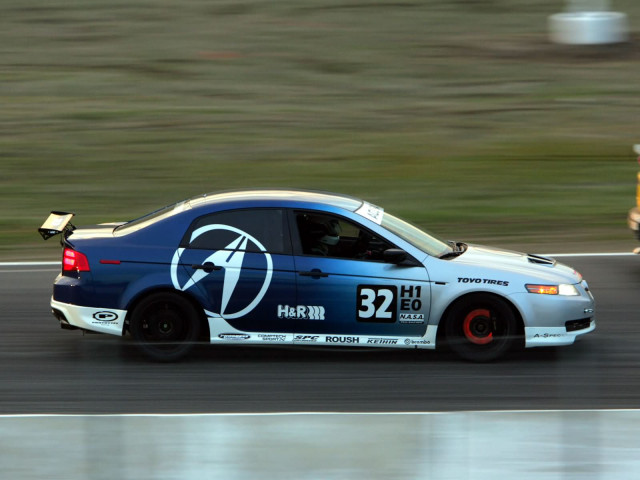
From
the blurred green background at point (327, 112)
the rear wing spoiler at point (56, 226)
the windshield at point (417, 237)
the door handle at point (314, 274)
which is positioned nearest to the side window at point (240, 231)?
the door handle at point (314, 274)

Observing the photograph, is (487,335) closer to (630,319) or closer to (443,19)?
(630,319)

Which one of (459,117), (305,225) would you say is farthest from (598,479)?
(459,117)

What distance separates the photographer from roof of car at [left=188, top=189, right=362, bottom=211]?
25.8 feet

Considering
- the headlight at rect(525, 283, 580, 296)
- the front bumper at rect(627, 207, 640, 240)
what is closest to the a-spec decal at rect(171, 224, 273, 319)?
the headlight at rect(525, 283, 580, 296)

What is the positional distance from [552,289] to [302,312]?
1978 millimetres

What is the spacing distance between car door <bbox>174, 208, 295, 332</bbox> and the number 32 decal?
21.2 inches

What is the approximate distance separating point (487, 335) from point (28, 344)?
3.88m

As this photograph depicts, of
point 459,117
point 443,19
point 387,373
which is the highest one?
point 443,19

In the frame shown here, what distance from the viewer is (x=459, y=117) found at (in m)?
19.4

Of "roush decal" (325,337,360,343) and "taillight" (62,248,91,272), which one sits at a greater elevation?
"taillight" (62,248,91,272)

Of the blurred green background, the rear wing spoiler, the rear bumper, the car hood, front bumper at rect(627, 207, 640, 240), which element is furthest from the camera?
the blurred green background

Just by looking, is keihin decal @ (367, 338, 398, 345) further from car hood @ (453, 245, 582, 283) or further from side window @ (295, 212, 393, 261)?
car hood @ (453, 245, 582, 283)

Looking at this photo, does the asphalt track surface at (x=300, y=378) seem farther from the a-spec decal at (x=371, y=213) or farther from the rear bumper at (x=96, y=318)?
the a-spec decal at (x=371, y=213)

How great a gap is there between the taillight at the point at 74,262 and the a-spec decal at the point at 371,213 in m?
2.18
